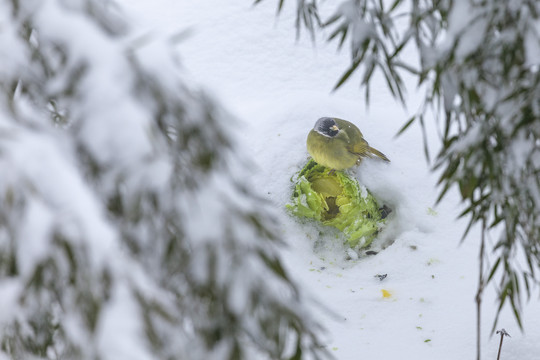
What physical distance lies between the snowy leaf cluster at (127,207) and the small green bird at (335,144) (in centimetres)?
114

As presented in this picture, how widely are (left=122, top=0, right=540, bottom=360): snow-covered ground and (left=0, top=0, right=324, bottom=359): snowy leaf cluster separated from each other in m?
0.57

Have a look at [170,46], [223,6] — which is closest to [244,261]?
[170,46]

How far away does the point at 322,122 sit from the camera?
1.68 meters

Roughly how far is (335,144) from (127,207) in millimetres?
1267

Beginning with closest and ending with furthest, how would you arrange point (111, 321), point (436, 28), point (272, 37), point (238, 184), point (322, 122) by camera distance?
point (111, 321)
point (238, 184)
point (436, 28)
point (322, 122)
point (272, 37)

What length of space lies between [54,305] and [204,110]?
0.37 metres

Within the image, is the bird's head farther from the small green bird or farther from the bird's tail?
the bird's tail

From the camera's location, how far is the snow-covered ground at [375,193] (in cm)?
147

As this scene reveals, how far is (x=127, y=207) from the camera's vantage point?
1.49ft

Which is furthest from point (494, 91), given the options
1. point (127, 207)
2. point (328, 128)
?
point (328, 128)

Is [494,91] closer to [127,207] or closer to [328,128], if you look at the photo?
[127,207]

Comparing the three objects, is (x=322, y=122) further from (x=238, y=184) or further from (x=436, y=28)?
(x=238, y=184)

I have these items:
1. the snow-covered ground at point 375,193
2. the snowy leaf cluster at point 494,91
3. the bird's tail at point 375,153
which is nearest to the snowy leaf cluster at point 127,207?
the snowy leaf cluster at point 494,91

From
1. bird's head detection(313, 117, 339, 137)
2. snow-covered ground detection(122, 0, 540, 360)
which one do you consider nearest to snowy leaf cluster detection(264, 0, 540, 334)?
snow-covered ground detection(122, 0, 540, 360)
